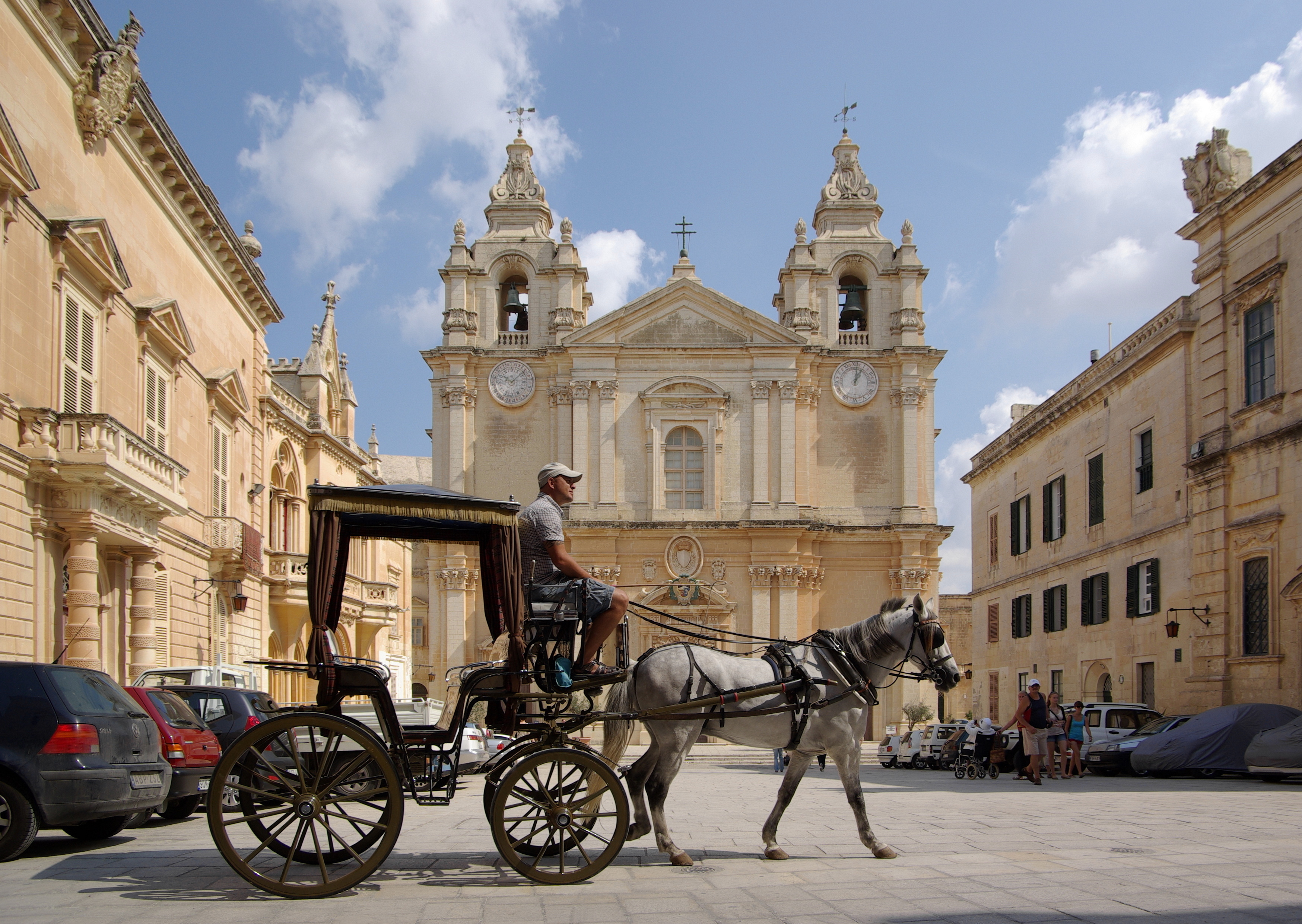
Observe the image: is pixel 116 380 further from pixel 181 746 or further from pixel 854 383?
pixel 854 383

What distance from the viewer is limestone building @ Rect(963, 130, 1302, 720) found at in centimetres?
1947

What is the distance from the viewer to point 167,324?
1969 centimetres

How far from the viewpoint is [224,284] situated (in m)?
24.5

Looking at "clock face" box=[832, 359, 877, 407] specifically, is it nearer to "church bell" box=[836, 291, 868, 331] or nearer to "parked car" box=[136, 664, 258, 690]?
"church bell" box=[836, 291, 868, 331]

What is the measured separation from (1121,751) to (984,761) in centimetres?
222

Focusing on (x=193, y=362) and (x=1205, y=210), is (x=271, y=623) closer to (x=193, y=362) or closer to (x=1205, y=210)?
(x=193, y=362)

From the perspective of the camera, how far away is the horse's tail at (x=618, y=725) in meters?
8.40

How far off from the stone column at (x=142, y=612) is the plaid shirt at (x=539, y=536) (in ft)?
39.6

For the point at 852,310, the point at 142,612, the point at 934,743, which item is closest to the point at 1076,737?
the point at 934,743

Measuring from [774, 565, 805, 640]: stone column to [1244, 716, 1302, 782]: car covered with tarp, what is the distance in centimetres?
1996

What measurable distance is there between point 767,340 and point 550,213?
8636 mm

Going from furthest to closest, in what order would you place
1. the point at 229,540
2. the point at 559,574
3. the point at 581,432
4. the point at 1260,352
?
the point at 581,432 → the point at 229,540 → the point at 1260,352 → the point at 559,574

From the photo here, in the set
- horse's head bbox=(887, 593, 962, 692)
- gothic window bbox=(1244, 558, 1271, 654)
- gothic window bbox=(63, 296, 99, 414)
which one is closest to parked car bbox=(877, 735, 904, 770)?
gothic window bbox=(1244, 558, 1271, 654)

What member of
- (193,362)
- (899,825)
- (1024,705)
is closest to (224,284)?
(193,362)
